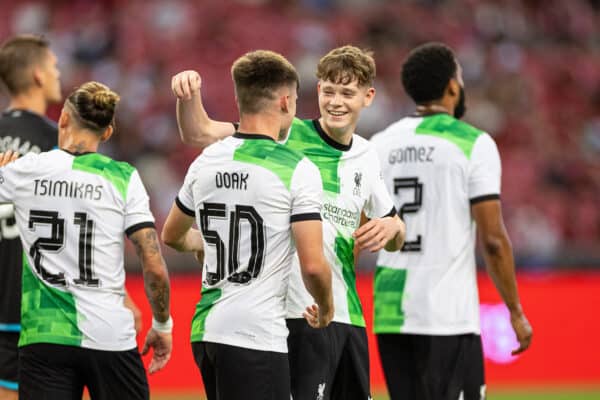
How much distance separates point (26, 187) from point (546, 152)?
12.8 metres

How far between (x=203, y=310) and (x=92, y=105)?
1287 millimetres

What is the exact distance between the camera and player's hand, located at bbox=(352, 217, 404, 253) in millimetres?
5184

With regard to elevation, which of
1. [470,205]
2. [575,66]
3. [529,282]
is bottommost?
[529,282]

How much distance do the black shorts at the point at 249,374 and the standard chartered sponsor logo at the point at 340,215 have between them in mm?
914

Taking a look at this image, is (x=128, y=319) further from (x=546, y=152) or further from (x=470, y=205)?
(x=546, y=152)

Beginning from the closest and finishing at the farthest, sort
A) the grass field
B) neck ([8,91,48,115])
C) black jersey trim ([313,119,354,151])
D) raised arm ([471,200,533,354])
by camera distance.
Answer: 1. black jersey trim ([313,119,354,151])
2. raised arm ([471,200,533,354])
3. neck ([8,91,48,115])
4. the grass field

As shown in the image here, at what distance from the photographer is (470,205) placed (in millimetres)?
6422

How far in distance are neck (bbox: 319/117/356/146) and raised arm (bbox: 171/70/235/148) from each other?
522mm

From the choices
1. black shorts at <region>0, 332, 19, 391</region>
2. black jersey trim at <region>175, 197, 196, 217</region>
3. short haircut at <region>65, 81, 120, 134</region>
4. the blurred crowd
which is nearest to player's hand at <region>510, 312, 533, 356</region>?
black jersey trim at <region>175, 197, 196, 217</region>

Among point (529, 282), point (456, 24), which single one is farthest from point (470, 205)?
point (456, 24)

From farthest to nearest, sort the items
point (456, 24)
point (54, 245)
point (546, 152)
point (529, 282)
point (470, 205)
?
point (456, 24) < point (546, 152) < point (529, 282) < point (470, 205) < point (54, 245)

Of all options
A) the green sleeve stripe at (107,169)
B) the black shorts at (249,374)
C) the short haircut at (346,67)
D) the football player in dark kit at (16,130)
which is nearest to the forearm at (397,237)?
the short haircut at (346,67)

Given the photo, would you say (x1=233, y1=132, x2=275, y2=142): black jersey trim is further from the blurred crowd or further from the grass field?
the blurred crowd

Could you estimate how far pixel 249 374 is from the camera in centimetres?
487
